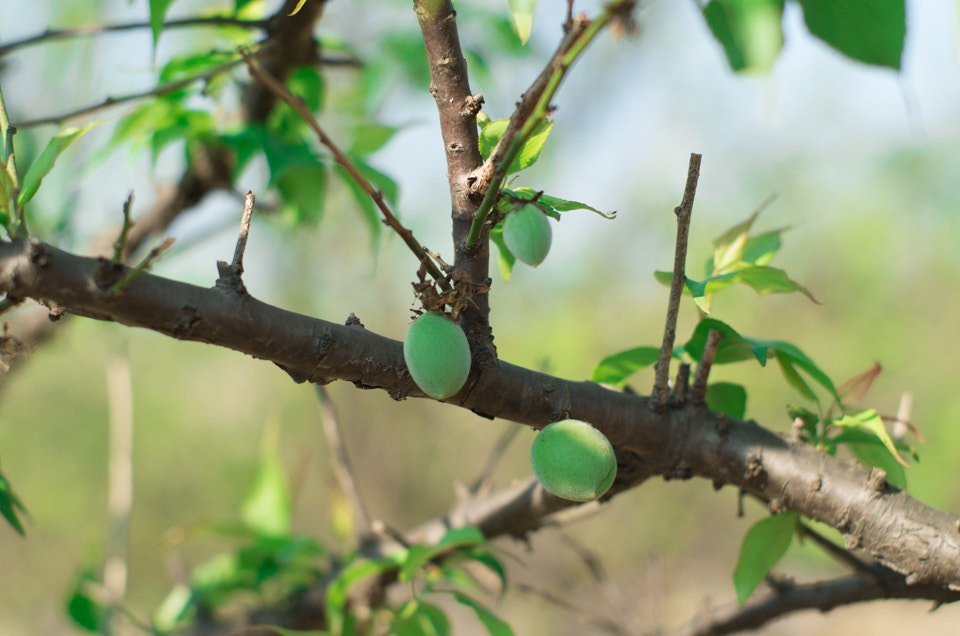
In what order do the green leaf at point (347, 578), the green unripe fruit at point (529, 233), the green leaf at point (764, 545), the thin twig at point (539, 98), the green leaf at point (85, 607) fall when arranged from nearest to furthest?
the thin twig at point (539, 98)
the green unripe fruit at point (529, 233)
the green leaf at point (764, 545)
the green leaf at point (347, 578)
the green leaf at point (85, 607)

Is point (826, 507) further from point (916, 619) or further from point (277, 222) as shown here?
point (916, 619)

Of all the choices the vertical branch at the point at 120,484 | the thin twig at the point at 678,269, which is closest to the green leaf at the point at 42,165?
the thin twig at the point at 678,269

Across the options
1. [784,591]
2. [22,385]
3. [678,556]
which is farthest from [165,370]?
[784,591]

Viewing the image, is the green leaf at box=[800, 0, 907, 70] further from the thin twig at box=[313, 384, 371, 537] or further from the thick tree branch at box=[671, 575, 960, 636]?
the thin twig at box=[313, 384, 371, 537]

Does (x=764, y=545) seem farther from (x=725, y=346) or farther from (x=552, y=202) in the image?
(x=552, y=202)

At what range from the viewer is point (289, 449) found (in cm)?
354

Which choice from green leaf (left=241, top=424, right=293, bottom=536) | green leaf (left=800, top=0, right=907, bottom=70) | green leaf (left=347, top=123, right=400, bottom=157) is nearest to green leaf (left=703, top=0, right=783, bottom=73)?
green leaf (left=800, top=0, right=907, bottom=70)

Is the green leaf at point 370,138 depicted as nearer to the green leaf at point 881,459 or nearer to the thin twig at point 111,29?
the thin twig at point 111,29

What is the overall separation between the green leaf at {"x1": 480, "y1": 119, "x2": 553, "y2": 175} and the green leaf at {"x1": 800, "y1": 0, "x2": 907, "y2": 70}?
0.53 ft

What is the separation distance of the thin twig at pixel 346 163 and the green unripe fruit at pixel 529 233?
39mm

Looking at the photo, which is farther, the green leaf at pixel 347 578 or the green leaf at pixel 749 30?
the green leaf at pixel 347 578

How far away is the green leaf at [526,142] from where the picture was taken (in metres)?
0.33

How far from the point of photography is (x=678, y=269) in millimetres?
341

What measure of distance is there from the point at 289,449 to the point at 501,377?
134 inches
